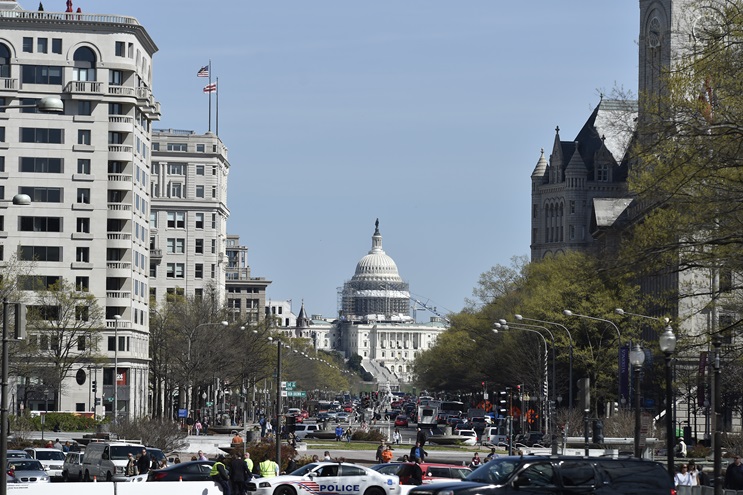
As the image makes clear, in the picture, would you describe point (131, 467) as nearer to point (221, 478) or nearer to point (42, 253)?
point (221, 478)

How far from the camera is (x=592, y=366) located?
4055 inches

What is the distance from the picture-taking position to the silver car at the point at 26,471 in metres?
49.2

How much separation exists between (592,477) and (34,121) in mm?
85611

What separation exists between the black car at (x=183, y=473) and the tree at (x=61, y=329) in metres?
44.8

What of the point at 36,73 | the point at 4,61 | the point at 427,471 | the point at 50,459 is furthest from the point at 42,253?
the point at 427,471

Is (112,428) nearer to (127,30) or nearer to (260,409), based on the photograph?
(127,30)

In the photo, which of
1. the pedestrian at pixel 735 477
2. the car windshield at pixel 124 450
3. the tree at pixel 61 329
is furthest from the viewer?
→ the tree at pixel 61 329

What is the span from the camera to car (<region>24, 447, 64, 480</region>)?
5737cm

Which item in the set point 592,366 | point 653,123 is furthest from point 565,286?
point 653,123

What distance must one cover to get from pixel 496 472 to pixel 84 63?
8560cm

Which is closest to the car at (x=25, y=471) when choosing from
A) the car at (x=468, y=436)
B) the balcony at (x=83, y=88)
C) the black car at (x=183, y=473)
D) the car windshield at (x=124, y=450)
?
the car windshield at (x=124, y=450)

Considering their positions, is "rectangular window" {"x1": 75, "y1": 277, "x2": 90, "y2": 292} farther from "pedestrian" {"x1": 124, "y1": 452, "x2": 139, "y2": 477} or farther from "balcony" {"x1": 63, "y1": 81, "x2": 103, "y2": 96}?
"pedestrian" {"x1": 124, "y1": 452, "x2": 139, "y2": 477}

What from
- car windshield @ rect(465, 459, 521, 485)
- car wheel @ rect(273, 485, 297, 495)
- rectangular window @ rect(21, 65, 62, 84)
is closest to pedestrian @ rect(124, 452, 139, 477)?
car wheel @ rect(273, 485, 297, 495)

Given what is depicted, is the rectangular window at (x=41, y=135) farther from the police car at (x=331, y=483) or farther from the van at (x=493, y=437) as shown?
the police car at (x=331, y=483)
